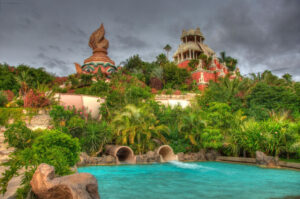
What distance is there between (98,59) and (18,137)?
21.6 m

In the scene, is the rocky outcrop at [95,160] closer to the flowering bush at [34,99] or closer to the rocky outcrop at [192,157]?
the flowering bush at [34,99]

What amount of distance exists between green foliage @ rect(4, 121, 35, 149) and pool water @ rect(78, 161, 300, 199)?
2741 millimetres

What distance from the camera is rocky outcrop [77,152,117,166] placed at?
979cm

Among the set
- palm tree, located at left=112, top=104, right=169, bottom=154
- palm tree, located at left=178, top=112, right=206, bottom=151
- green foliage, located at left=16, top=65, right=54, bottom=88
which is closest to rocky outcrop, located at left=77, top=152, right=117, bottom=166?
palm tree, located at left=112, top=104, right=169, bottom=154

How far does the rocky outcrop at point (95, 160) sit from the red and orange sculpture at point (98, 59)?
663 inches

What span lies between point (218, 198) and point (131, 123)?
714 cm

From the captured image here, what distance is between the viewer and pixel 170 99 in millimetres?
17750

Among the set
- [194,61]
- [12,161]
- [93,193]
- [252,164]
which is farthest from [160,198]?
[194,61]

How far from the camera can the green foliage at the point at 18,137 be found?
7.26 metres

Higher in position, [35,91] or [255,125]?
[35,91]

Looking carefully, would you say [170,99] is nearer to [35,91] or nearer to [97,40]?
[35,91]

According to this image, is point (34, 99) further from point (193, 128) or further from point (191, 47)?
point (191, 47)

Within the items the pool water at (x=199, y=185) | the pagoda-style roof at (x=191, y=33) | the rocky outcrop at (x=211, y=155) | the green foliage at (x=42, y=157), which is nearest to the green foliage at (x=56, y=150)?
the green foliage at (x=42, y=157)

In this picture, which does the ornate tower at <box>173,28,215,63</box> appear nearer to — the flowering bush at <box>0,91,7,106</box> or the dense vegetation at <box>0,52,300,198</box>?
the dense vegetation at <box>0,52,300,198</box>
